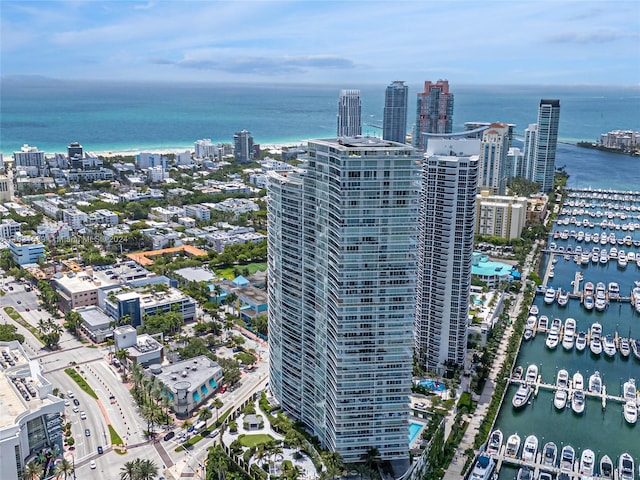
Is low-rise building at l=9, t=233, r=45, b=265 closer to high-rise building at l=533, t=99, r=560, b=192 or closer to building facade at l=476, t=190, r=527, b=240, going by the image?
building facade at l=476, t=190, r=527, b=240

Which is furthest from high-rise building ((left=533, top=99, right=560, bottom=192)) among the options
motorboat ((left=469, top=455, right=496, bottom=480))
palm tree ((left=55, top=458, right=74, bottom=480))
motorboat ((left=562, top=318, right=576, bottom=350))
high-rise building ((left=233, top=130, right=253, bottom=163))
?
palm tree ((left=55, top=458, right=74, bottom=480))

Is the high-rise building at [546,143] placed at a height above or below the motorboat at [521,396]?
above

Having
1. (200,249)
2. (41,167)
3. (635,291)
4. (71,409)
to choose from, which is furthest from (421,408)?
(41,167)

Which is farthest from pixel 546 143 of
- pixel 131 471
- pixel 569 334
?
pixel 131 471

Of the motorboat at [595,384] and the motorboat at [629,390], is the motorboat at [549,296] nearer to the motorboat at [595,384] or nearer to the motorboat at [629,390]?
the motorboat at [595,384]

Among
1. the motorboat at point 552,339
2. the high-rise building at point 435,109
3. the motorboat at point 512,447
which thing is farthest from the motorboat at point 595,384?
the high-rise building at point 435,109

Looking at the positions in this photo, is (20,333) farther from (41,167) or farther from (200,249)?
(41,167)
